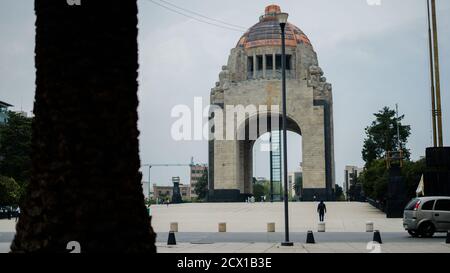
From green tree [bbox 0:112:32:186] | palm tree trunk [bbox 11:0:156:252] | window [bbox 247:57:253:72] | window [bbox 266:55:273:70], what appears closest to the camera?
palm tree trunk [bbox 11:0:156:252]

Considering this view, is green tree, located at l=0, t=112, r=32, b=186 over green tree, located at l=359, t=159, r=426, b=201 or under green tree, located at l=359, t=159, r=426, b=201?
over

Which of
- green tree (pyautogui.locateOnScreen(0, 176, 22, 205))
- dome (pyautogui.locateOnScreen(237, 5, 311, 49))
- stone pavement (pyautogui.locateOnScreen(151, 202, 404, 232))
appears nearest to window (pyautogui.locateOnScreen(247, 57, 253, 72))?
dome (pyautogui.locateOnScreen(237, 5, 311, 49))

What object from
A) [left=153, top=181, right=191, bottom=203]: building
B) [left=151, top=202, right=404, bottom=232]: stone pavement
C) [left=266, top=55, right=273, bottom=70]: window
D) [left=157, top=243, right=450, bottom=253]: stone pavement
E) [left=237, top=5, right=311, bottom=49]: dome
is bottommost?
[left=157, top=243, right=450, bottom=253]: stone pavement

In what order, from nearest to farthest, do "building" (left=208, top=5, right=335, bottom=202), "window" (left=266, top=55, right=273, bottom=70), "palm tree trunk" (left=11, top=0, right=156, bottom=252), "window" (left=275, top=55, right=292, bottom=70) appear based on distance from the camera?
"palm tree trunk" (left=11, top=0, right=156, bottom=252), "building" (left=208, top=5, right=335, bottom=202), "window" (left=266, top=55, right=273, bottom=70), "window" (left=275, top=55, right=292, bottom=70)

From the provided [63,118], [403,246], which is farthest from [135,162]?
[403,246]

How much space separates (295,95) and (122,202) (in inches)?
2568

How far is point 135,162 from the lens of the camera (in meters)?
5.86

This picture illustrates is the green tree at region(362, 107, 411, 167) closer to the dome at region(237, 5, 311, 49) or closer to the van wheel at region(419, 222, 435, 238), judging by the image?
the dome at region(237, 5, 311, 49)

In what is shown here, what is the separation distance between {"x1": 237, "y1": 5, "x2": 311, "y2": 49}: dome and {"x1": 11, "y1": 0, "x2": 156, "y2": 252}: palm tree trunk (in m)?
67.1

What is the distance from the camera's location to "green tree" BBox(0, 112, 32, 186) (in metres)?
57.8

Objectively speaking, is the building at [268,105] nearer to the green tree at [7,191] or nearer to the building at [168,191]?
the green tree at [7,191]

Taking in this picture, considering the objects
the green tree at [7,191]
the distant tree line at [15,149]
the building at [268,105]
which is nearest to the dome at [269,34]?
the building at [268,105]

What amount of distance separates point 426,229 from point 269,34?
54510mm

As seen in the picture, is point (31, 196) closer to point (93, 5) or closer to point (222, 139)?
point (93, 5)
